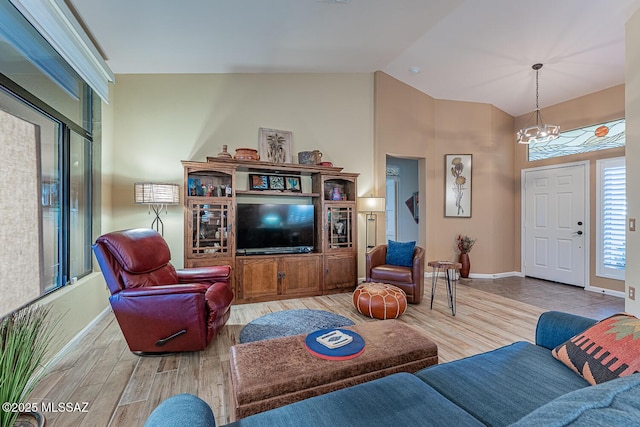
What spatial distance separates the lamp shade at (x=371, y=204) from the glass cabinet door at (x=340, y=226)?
0.18 m

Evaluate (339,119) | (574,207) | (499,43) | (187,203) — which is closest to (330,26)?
(339,119)

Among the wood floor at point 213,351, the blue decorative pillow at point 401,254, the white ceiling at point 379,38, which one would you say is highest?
the white ceiling at point 379,38

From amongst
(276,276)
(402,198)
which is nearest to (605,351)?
(276,276)

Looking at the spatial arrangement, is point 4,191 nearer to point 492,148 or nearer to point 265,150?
point 265,150

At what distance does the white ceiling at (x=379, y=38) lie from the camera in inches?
109

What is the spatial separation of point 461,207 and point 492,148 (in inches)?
50.9

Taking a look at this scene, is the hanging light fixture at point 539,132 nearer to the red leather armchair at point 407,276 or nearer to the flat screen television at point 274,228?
the red leather armchair at point 407,276

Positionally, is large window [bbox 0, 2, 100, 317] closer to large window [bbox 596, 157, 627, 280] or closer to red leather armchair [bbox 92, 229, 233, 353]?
red leather armchair [bbox 92, 229, 233, 353]

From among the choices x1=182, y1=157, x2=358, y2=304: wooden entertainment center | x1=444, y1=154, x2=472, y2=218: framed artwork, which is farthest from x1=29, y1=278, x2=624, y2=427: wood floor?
x1=444, y1=154, x2=472, y2=218: framed artwork

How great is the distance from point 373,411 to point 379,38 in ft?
13.1

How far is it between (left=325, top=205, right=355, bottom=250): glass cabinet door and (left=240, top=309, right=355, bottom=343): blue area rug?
1247 millimetres

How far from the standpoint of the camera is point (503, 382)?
120 cm

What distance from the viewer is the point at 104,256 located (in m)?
2.18

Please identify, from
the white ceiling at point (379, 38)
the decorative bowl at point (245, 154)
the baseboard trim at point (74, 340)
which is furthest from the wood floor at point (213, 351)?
the white ceiling at point (379, 38)
